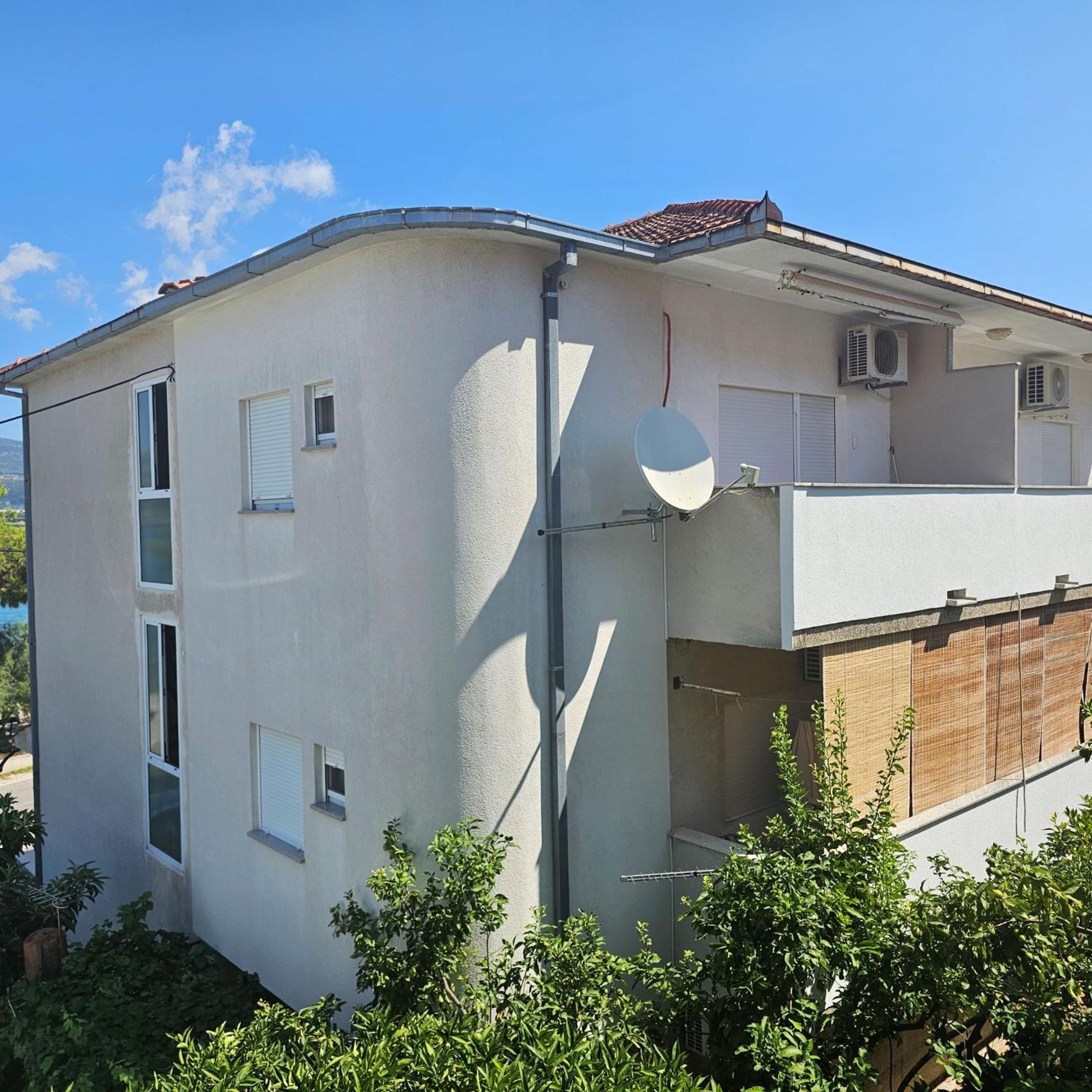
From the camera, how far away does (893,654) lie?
28.6ft

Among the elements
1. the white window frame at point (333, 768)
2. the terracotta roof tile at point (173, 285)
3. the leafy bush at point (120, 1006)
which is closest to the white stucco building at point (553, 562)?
Result: the white window frame at point (333, 768)

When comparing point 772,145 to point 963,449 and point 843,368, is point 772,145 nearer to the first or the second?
point 843,368

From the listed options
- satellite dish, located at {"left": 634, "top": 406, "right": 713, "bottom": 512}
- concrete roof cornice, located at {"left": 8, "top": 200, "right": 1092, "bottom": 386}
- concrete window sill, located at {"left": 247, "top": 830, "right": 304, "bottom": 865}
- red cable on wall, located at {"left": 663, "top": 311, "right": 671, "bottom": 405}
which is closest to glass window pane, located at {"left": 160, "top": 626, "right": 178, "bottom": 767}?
concrete window sill, located at {"left": 247, "top": 830, "right": 304, "bottom": 865}

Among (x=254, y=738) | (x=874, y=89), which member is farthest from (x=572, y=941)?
(x=874, y=89)

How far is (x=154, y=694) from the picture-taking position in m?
12.1

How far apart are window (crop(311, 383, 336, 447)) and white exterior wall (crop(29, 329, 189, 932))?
3.14 m

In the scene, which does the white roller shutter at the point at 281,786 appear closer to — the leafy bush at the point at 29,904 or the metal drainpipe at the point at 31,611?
the leafy bush at the point at 29,904

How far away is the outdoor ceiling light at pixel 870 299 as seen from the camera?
351 inches

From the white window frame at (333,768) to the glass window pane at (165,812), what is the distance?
10.7 ft

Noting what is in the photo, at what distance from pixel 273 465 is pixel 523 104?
4.49 m

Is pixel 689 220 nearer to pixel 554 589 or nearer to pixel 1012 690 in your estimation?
pixel 554 589

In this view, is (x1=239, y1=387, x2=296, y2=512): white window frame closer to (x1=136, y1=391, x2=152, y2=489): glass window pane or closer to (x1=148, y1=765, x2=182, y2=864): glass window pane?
(x1=136, y1=391, x2=152, y2=489): glass window pane

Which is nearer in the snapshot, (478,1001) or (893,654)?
(478,1001)

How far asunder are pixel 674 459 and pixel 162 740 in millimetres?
7868
